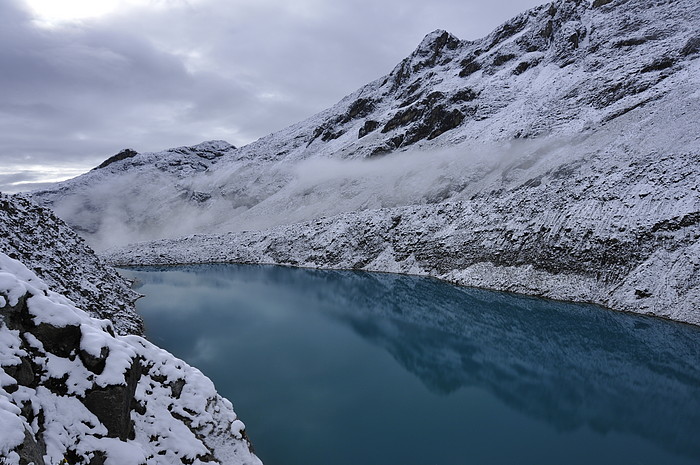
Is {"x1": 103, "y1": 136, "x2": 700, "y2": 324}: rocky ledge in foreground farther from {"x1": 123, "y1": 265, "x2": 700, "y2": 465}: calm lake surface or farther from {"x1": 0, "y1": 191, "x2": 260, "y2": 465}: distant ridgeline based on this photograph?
{"x1": 0, "y1": 191, "x2": 260, "y2": 465}: distant ridgeline

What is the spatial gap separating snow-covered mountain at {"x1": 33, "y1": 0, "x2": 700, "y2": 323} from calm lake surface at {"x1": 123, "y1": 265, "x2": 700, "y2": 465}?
21.5ft

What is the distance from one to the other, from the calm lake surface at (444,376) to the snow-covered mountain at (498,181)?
6541 mm

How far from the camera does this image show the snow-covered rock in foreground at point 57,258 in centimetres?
2039

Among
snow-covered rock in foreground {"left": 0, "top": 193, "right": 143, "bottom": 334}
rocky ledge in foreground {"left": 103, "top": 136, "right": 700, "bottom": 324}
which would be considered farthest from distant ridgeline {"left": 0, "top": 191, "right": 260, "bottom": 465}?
rocky ledge in foreground {"left": 103, "top": 136, "right": 700, "bottom": 324}

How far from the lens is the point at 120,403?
9602 millimetres

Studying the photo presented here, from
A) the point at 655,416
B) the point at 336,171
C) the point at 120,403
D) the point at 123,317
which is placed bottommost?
the point at 655,416

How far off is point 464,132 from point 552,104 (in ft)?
62.3

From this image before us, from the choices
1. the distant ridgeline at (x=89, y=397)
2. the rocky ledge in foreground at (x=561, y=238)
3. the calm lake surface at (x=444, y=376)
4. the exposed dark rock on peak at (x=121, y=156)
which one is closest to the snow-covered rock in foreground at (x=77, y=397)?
the distant ridgeline at (x=89, y=397)

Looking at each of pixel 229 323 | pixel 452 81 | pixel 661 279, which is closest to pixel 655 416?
pixel 661 279

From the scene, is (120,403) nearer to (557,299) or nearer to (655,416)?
(655,416)

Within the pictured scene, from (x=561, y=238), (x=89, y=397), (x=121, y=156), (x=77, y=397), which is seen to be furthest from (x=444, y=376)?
(x=121, y=156)

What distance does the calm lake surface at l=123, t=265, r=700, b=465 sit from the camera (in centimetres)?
1667

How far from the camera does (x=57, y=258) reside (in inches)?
912

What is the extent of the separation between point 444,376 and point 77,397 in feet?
67.2
